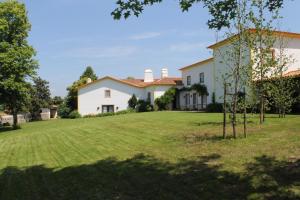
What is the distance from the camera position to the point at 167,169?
36.4ft

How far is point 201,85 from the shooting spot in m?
49.0

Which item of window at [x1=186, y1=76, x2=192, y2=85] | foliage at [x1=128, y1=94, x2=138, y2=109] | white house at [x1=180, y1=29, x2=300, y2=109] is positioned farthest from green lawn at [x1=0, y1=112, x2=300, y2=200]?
foliage at [x1=128, y1=94, x2=138, y2=109]

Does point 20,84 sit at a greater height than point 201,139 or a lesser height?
greater

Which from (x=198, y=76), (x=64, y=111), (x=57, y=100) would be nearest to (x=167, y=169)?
(x=198, y=76)

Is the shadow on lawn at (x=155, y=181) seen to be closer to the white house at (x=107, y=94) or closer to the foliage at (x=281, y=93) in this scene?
the foliage at (x=281, y=93)

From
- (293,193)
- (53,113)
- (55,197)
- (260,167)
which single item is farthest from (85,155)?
(53,113)

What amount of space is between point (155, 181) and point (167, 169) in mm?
1127

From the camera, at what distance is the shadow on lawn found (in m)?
8.59

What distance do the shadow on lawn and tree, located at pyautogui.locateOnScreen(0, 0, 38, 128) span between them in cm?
2842

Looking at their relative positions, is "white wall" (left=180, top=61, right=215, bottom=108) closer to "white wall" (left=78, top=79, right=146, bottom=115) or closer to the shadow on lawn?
"white wall" (left=78, top=79, right=146, bottom=115)

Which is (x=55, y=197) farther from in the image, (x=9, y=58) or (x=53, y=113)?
(x=53, y=113)

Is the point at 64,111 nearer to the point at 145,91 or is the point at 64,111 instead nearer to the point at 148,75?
the point at 148,75

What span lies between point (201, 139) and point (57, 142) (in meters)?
8.50

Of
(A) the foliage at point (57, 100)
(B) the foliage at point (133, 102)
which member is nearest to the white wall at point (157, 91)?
(B) the foliage at point (133, 102)
